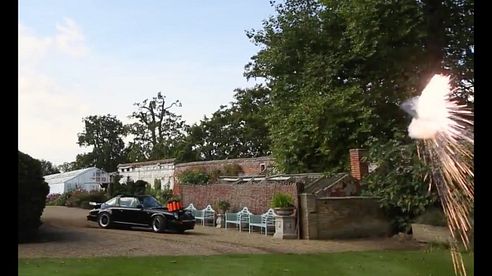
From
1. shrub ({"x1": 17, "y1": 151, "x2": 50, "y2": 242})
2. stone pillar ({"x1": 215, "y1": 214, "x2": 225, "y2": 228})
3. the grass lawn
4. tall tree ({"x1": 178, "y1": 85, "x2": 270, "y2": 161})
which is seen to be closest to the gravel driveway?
shrub ({"x1": 17, "y1": 151, "x2": 50, "y2": 242})

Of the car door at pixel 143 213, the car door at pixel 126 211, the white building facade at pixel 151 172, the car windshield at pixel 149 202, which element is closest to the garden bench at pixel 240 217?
the car windshield at pixel 149 202

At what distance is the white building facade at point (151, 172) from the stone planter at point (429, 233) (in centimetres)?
605

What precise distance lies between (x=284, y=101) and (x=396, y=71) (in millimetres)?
3281

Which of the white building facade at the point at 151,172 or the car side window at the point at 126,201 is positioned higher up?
the white building facade at the point at 151,172

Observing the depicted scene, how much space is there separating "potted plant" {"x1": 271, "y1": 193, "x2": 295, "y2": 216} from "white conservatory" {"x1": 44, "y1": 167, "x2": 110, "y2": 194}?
145 inches

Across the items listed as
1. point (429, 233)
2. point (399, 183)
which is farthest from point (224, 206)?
point (429, 233)

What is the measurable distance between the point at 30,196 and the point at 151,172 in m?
4.97

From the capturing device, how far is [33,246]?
8484mm

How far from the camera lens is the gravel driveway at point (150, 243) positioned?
823 cm

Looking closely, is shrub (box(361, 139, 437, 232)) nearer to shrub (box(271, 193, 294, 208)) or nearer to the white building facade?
shrub (box(271, 193, 294, 208))

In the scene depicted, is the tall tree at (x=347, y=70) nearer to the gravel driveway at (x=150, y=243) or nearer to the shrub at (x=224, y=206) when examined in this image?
the shrub at (x=224, y=206)

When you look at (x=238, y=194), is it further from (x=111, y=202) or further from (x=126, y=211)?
(x=111, y=202)
